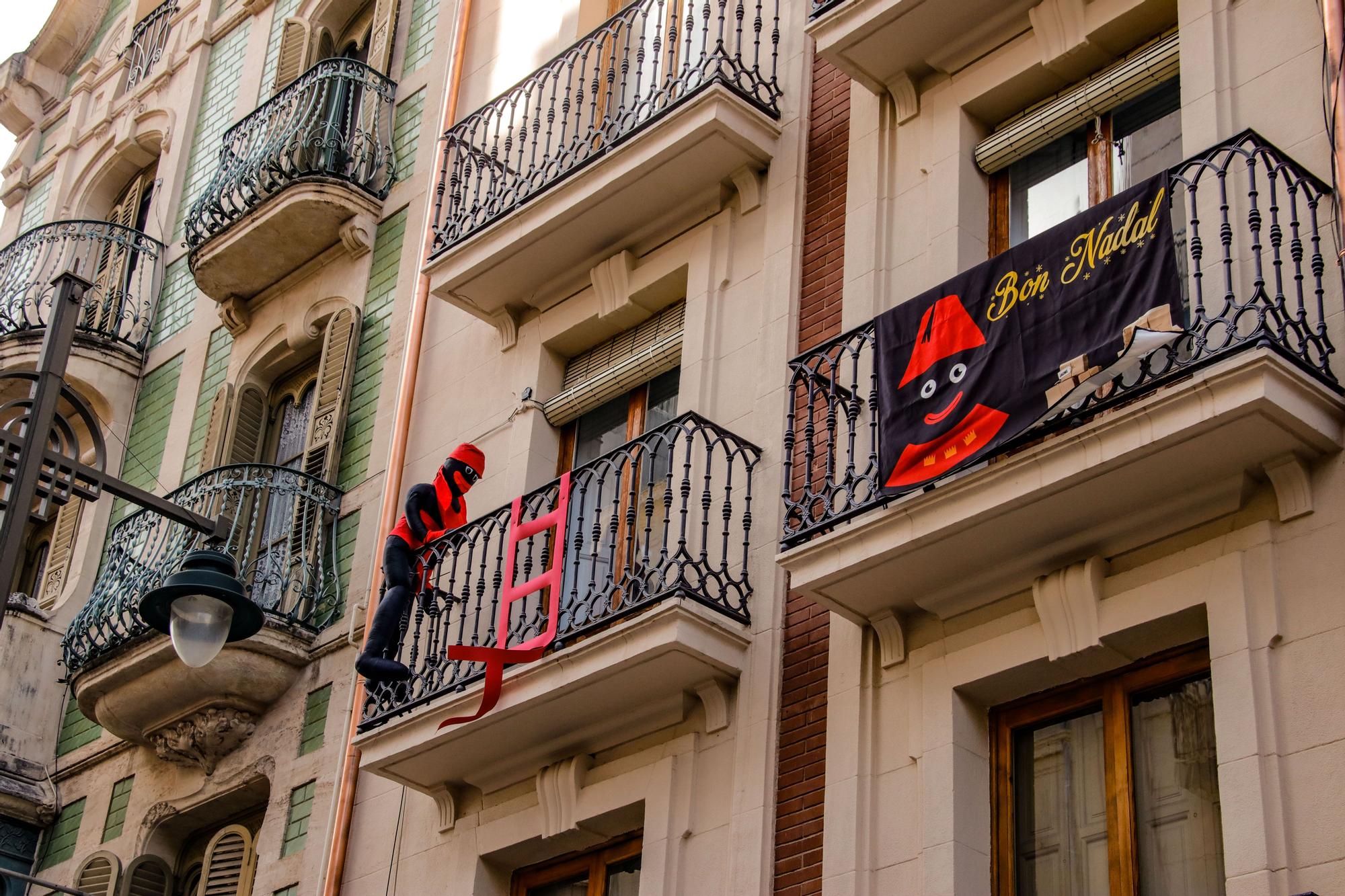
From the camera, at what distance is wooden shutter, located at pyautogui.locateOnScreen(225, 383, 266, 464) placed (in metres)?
17.4

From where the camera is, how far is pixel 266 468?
51.6ft

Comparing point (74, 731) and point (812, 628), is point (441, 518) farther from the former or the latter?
point (74, 731)

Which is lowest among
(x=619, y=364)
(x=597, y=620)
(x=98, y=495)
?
(x=597, y=620)

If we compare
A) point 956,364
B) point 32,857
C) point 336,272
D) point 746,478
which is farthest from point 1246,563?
point 32,857

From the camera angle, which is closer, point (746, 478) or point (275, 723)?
point (746, 478)

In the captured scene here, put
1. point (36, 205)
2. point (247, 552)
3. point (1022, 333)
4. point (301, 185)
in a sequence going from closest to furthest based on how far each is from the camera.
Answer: point (1022, 333) < point (247, 552) < point (301, 185) < point (36, 205)

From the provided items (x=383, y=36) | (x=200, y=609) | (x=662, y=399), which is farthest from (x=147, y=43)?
(x=200, y=609)

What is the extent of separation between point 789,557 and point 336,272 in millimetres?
7790

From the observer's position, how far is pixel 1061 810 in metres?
10.0

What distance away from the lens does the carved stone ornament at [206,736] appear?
15164mm

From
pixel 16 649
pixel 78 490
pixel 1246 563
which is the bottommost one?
pixel 1246 563

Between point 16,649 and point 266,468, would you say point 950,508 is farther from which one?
point 16,649

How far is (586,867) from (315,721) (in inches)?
126

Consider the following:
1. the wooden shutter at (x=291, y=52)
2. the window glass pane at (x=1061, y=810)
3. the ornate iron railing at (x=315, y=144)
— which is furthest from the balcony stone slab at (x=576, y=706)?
the wooden shutter at (x=291, y=52)
